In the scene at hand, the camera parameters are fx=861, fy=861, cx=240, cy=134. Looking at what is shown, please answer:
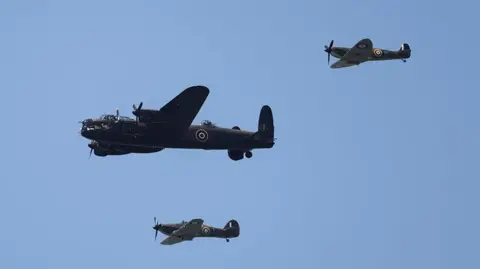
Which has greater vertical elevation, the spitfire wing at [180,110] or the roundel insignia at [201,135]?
the spitfire wing at [180,110]

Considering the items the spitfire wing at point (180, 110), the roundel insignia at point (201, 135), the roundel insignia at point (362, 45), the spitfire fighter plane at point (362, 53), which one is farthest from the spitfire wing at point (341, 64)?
the spitfire wing at point (180, 110)

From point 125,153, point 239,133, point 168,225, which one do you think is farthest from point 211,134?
point 168,225

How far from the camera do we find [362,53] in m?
68.4

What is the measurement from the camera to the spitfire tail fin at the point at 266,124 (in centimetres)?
6234

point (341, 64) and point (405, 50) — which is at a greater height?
point (405, 50)

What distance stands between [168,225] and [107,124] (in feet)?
55.1

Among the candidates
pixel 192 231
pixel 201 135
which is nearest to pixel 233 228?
pixel 192 231

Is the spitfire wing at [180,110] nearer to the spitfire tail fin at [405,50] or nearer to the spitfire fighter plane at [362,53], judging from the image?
the spitfire fighter plane at [362,53]

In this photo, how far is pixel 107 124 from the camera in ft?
191

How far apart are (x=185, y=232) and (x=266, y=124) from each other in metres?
13.2

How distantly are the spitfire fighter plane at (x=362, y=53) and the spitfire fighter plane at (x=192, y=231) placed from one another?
1713cm

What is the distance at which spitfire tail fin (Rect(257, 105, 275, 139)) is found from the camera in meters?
62.3

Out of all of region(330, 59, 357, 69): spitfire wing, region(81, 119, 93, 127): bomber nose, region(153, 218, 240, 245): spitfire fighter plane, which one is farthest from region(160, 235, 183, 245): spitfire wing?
region(330, 59, 357, 69): spitfire wing

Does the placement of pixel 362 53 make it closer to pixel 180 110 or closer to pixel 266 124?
pixel 266 124
